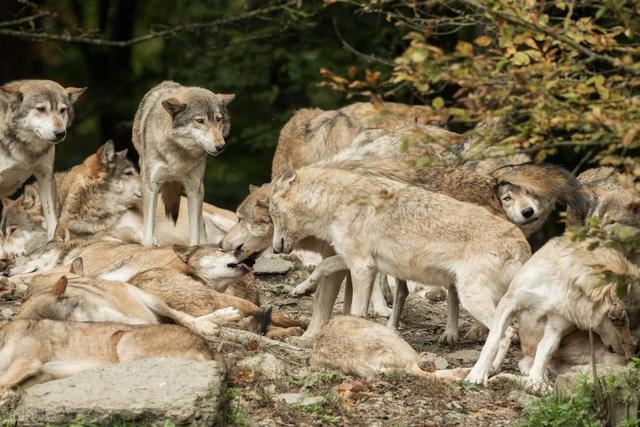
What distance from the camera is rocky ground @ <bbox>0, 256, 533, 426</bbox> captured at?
294 inches


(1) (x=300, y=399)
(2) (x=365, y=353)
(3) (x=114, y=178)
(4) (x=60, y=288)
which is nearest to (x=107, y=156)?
(3) (x=114, y=178)

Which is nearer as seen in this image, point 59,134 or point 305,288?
point 305,288

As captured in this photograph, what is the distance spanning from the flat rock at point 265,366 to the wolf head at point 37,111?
4.47 meters

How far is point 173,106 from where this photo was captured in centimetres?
1175

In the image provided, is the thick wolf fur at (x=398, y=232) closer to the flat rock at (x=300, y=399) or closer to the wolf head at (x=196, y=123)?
the wolf head at (x=196, y=123)

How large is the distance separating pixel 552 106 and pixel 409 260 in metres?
3.86

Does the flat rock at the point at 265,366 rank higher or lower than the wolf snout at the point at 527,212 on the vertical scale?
lower

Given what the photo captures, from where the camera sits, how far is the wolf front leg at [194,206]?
1214 centimetres

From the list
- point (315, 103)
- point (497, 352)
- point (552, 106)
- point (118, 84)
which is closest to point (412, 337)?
point (497, 352)

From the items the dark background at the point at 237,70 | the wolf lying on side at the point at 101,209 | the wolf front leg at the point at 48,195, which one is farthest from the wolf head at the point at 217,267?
the dark background at the point at 237,70

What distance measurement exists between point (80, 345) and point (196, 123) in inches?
176

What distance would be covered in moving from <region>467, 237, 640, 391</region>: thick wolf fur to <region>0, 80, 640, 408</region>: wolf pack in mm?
14

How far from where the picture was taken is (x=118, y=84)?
18766 millimetres

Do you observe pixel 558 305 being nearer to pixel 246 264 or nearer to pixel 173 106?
pixel 246 264
